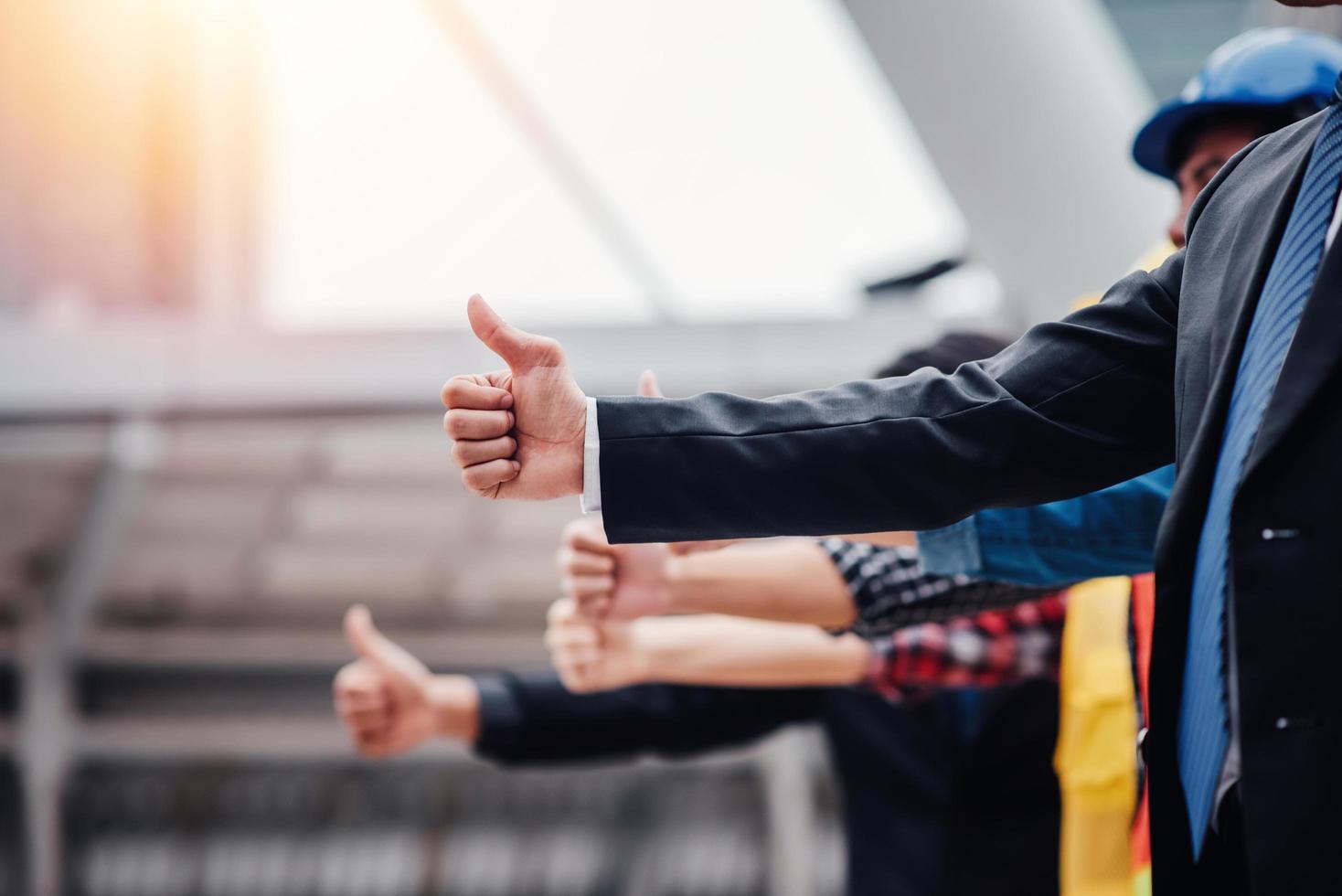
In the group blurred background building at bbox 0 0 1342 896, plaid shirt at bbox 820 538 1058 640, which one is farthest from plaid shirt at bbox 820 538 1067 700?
blurred background building at bbox 0 0 1342 896

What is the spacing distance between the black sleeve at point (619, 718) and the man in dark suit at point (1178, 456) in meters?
1.54

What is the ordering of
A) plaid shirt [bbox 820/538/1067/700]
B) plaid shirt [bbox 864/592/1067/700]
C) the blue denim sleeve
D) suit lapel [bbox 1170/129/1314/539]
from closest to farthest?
suit lapel [bbox 1170/129/1314/539] → the blue denim sleeve → plaid shirt [bbox 820/538/1067/700] → plaid shirt [bbox 864/592/1067/700]

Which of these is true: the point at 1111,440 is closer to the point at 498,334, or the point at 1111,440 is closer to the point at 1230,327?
the point at 1230,327

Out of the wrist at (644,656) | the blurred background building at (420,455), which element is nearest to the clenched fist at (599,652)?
the wrist at (644,656)

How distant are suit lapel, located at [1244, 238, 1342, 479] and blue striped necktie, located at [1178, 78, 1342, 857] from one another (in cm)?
2

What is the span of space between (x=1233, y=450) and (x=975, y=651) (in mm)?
1254

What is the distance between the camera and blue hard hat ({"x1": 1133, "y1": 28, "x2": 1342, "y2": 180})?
1.84 metres

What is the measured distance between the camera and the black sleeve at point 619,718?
265cm

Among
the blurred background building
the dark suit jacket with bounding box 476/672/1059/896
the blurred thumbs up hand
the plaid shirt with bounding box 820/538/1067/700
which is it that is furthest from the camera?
the blurred background building

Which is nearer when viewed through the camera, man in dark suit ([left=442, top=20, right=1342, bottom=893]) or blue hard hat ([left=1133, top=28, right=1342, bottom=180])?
man in dark suit ([left=442, top=20, right=1342, bottom=893])

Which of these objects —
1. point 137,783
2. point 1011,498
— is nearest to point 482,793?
point 137,783

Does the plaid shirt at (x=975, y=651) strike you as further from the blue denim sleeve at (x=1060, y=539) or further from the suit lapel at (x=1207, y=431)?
the suit lapel at (x=1207, y=431)

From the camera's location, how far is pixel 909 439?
120cm

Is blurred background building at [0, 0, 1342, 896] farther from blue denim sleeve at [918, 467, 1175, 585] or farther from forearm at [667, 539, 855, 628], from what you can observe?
blue denim sleeve at [918, 467, 1175, 585]
